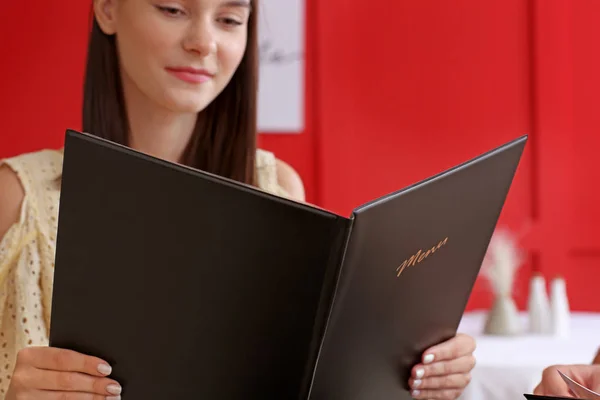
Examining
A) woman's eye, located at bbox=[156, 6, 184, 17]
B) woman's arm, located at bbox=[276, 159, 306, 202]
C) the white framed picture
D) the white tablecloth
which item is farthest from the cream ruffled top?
the white framed picture

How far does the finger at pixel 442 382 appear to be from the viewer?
91cm

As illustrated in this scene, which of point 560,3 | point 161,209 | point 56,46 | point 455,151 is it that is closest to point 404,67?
point 455,151

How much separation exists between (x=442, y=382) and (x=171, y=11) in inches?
26.1

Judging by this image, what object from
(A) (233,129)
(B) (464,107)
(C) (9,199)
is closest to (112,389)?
(C) (9,199)

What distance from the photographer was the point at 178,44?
106 centimetres

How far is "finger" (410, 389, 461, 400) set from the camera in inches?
36.4

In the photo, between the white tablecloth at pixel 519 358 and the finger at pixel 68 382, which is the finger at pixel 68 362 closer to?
the finger at pixel 68 382

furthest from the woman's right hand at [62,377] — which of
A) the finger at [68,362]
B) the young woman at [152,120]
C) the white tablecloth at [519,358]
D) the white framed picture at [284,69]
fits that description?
the white framed picture at [284,69]

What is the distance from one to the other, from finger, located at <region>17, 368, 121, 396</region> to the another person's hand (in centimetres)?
49

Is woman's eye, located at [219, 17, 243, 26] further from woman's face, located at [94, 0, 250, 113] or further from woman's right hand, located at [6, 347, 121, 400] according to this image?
woman's right hand, located at [6, 347, 121, 400]

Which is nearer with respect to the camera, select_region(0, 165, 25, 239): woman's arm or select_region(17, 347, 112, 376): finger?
select_region(17, 347, 112, 376): finger

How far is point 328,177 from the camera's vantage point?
3033 millimetres

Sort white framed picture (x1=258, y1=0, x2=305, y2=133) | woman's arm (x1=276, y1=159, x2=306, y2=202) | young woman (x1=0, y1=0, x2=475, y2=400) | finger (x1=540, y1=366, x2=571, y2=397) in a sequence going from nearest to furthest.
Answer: finger (x1=540, y1=366, x2=571, y2=397) < young woman (x1=0, y1=0, x2=475, y2=400) < woman's arm (x1=276, y1=159, x2=306, y2=202) < white framed picture (x1=258, y1=0, x2=305, y2=133)

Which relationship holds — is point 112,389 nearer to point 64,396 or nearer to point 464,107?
point 64,396
